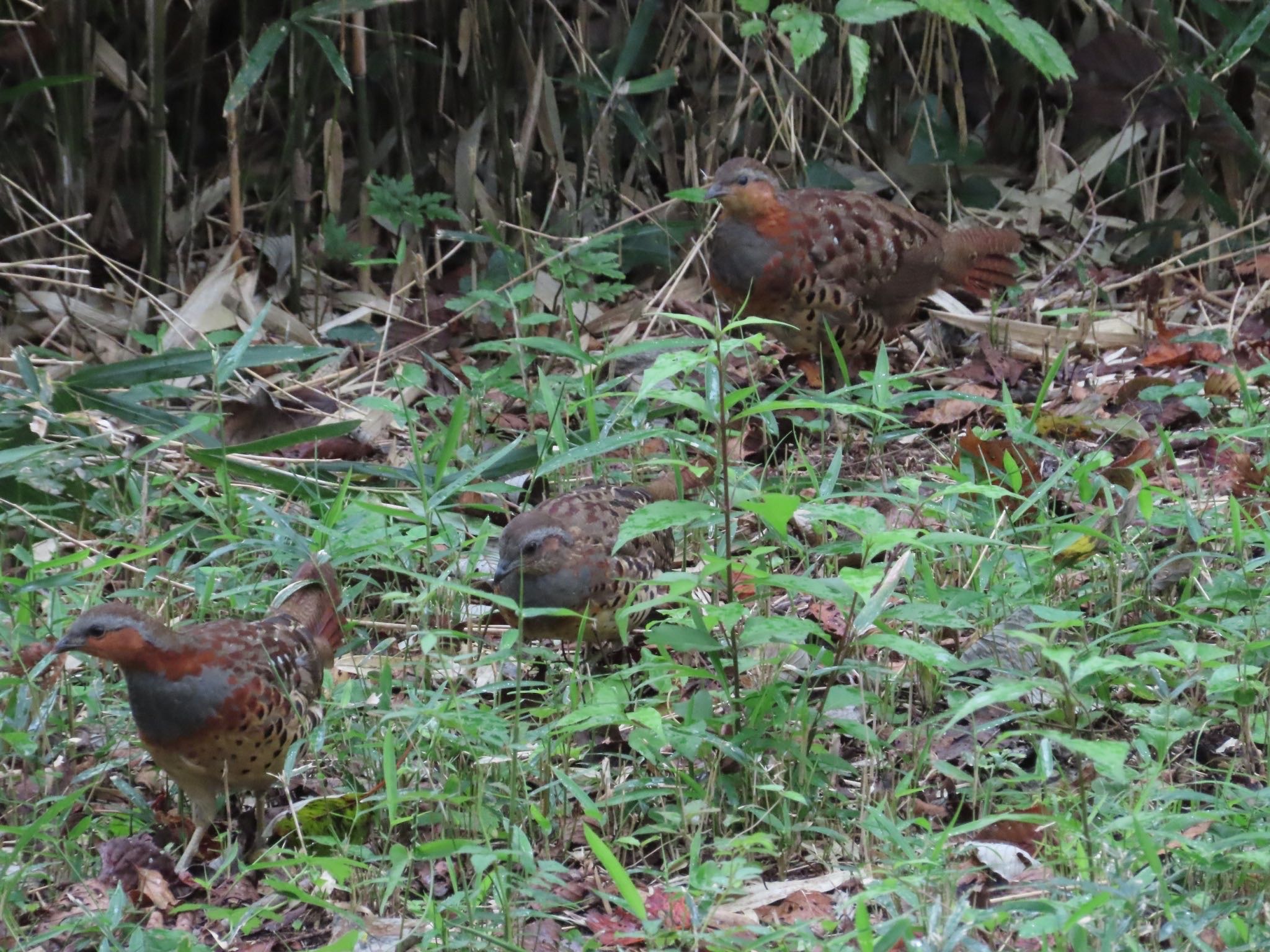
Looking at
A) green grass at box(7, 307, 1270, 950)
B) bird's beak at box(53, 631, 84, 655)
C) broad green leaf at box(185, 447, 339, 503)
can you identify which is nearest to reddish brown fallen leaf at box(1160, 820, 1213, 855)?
green grass at box(7, 307, 1270, 950)

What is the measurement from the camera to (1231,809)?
2.96m

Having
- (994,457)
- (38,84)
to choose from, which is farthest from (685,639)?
(38,84)

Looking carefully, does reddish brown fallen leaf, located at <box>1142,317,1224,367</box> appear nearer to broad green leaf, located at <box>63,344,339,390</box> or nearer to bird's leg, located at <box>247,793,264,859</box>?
broad green leaf, located at <box>63,344,339,390</box>

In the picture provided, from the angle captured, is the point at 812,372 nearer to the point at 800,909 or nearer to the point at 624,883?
the point at 800,909

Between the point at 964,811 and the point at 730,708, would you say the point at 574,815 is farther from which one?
the point at 964,811

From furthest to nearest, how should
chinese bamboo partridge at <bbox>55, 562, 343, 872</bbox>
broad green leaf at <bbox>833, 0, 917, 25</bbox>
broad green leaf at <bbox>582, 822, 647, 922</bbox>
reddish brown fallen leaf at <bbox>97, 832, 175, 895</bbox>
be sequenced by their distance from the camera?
broad green leaf at <bbox>833, 0, 917, 25</bbox>, chinese bamboo partridge at <bbox>55, 562, 343, 872</bbox>, reddish brown fallen leaf at <bbox>97, 832, 175, 895</bbox>, broad green leaf at <bbox>582, 822, 647, 922</bbox>

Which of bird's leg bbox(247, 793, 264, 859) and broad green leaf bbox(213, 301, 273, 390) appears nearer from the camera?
bird's leg bbox(247, 793, 264, 859)

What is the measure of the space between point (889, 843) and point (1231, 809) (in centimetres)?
64

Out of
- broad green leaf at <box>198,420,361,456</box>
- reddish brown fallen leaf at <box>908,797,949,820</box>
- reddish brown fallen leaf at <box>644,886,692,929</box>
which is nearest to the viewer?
reddish brown fallen leaf at <box>644,886,692,929</box>

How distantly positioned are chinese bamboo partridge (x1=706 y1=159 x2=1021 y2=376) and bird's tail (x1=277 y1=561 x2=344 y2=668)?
2009mm

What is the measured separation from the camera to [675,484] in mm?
4656

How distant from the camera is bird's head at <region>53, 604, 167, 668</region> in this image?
3545mm

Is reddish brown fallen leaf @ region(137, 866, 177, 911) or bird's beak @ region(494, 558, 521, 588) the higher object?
bird's beak @ region(494, 558, 521, 588)

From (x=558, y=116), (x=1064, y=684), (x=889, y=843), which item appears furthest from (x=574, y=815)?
(x=558, y=116)
